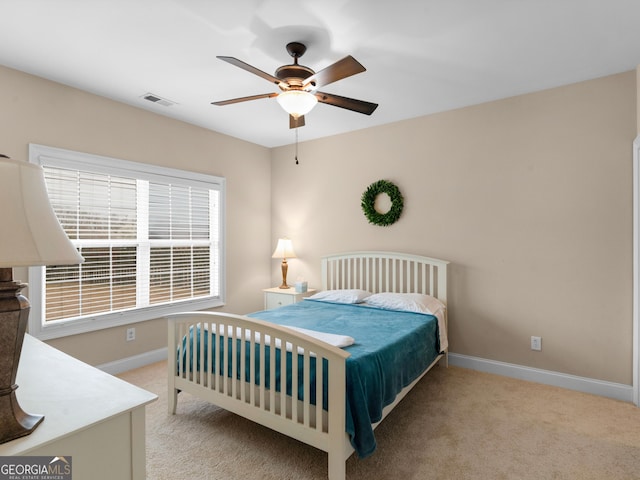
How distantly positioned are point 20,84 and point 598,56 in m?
4.42

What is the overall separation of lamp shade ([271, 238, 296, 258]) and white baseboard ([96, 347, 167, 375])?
170 cm

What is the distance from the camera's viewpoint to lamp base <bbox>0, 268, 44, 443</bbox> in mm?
903

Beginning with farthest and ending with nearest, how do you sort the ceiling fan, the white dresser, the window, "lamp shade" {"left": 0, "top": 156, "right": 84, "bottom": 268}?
the window
the ceiling fan
the white dresser
"lamp shade" {"left": 0, "top": 156, "right": 84, "bottom": 268}

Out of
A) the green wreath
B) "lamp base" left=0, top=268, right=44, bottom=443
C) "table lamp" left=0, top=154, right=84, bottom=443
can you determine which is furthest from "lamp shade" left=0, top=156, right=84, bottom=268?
the green wreath

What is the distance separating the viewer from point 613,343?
2891 mm

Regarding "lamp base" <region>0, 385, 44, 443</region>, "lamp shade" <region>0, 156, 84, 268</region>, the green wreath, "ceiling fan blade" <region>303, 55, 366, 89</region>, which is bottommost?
"lamp base" <region>0, 385, 44, 443</region>

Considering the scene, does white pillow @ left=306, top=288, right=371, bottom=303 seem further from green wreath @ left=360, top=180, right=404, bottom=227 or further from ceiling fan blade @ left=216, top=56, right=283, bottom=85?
ceiling fan blade @ left=216, top=56, right=283, bottom=85

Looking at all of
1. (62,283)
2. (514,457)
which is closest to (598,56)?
(514,457)

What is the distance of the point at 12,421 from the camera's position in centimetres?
92

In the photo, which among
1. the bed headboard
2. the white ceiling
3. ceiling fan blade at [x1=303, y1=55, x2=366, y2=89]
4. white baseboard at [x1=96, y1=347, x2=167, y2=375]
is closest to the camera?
ceiling fan blade at [x1=303, y1=55, x2=366, y2=89]

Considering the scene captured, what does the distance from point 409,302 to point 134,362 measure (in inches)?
109

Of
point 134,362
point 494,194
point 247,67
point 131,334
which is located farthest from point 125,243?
point 494,194

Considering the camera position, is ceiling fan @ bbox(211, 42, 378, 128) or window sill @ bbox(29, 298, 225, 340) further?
window sill @ bbox(29, 298, 225, 340)

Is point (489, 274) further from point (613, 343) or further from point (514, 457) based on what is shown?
point (514, 457)
